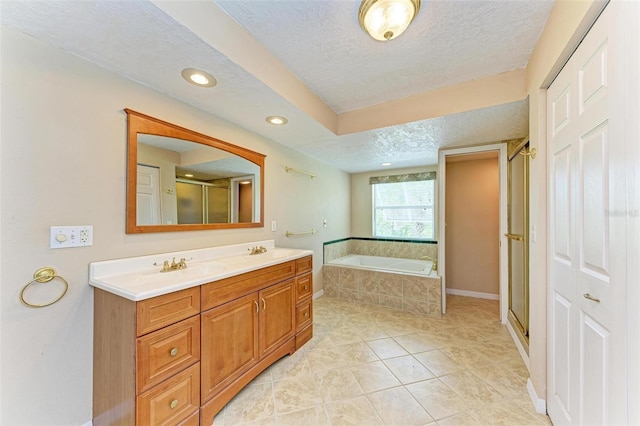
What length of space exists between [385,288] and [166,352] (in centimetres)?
262

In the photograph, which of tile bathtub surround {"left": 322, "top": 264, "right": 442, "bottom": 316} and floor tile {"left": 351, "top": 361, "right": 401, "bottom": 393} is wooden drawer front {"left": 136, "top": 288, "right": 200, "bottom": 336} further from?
tile bathtub surround {"left": 322, "top": 264, "right": 442, "bottom": 316}

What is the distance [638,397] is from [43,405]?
2.50 meters

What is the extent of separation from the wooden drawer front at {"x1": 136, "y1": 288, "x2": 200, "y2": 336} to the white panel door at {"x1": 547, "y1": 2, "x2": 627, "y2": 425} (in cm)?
183

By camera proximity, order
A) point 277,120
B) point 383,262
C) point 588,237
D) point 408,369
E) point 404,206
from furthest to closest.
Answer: point 404,206 → point 383,262 → point 277,120 → point 408,369 → point 588,237

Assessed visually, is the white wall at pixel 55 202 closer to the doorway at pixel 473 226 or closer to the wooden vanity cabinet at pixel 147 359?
the wooden vanity cabinet at pixel 147 359

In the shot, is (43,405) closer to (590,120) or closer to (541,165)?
(590,120)

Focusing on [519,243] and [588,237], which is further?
[519,243]

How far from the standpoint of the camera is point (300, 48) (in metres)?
1.55

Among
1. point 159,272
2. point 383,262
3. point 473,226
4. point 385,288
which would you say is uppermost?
point 473,226

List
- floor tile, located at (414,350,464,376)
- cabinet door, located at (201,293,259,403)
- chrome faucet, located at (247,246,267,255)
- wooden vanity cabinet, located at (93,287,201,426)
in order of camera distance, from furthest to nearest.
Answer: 1. chrome faucet, located at (247,246,267,255)
2. floor tile, located at (414,350,464,376)
3. cabinet door, located at (201,293,259,403)
4. wooden vanity cabinet, located at (93,287,201,426)

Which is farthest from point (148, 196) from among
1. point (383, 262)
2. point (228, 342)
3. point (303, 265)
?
point (383, 262)

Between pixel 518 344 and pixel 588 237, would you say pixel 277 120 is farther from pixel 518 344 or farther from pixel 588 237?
pixel 518 344

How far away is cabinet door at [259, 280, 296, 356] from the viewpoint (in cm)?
180

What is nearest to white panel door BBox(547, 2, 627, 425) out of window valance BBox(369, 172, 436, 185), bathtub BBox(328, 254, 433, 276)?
bathtub BBox(328, 254, 433, 276)
